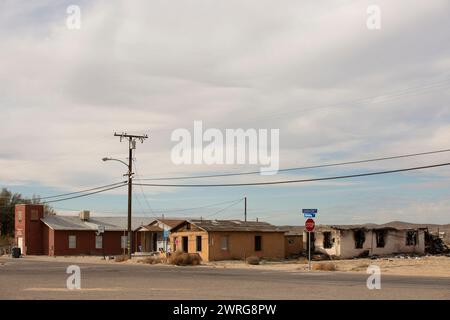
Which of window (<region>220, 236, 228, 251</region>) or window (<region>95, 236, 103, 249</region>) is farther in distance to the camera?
window (<region>95, 236, 103, 249</region>)

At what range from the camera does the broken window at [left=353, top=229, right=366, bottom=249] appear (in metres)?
57.5

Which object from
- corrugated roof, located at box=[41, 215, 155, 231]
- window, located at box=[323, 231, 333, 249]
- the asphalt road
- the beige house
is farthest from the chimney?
the asphalt road

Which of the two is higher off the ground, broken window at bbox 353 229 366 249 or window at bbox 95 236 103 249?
broken window at bbox 353 229 366 249

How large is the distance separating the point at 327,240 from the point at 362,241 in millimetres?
3364

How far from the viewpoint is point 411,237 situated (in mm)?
63250

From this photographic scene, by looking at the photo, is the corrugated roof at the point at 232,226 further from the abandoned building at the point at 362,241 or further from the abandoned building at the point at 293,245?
the abandoned building at the point at 362,241

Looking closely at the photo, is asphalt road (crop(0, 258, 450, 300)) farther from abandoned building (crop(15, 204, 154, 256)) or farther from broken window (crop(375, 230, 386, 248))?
abandoned building (crop(15, 204, 154, 256))

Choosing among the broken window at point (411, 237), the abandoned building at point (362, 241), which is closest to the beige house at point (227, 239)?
the abandoned building at point (362, 241)

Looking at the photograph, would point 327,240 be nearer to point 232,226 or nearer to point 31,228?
point 232,226

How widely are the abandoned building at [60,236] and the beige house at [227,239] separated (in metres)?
17.0

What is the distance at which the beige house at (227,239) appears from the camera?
50969 millimetres

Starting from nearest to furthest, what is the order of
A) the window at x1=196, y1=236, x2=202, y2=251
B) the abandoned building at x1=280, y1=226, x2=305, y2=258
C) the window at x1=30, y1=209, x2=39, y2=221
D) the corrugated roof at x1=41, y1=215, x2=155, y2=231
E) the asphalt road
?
the asphalt road, the window at x1=196, y1=236, x2=202, y2=251, the abandoned building at x1=280, y1=226, x2=305, y2=258, the corrugated roof at x1=41, y1=215, x2=155, y2=231, the window at x1=30, y1=209, x2=39, y2=221

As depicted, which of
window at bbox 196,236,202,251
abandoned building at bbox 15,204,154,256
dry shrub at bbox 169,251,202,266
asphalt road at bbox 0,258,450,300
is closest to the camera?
asphalt road at bbox 0,258,450,300
